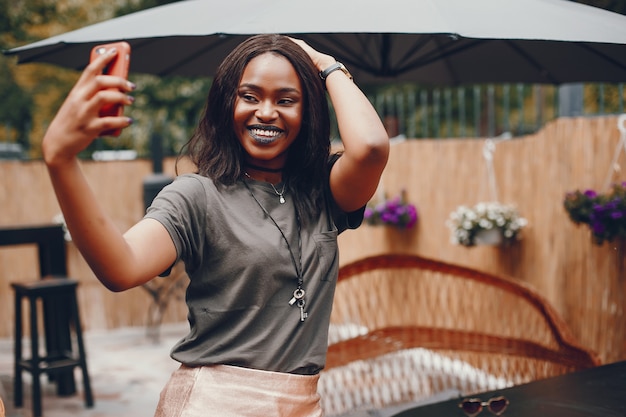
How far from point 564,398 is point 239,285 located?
4.01 ft

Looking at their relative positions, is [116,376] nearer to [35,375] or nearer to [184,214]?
[35,375]

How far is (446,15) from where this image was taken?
2.20m

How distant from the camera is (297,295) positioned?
1.53 meters

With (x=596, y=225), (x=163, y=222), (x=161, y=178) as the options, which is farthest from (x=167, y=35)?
(x=161, y=178)

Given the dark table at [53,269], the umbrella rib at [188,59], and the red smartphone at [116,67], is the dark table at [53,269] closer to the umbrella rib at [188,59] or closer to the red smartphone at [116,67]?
the umbrella rib at [188,59]

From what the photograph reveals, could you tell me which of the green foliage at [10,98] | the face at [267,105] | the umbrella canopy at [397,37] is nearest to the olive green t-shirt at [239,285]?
the face at [267,105]

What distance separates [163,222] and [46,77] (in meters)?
16.1

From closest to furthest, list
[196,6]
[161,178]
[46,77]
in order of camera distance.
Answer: [196,6] < [161,178] < [46,77]

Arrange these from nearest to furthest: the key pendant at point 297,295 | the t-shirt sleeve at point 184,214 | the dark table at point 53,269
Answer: the t-shirt sleeve at point 184,214
the key pendant at point 297,295
the dark table at point 53,269

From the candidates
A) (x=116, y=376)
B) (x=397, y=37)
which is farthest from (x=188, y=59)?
(x=116, y=376)

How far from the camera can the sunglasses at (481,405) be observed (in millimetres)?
2037

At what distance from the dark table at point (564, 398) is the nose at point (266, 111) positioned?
0.95 meters

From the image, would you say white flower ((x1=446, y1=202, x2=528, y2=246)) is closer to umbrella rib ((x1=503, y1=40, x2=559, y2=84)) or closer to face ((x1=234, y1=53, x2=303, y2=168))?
umbrella rib ((x1=503, y1=40, x2=559, y2=84))

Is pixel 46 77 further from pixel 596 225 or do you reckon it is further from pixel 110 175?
pixel 596 225
